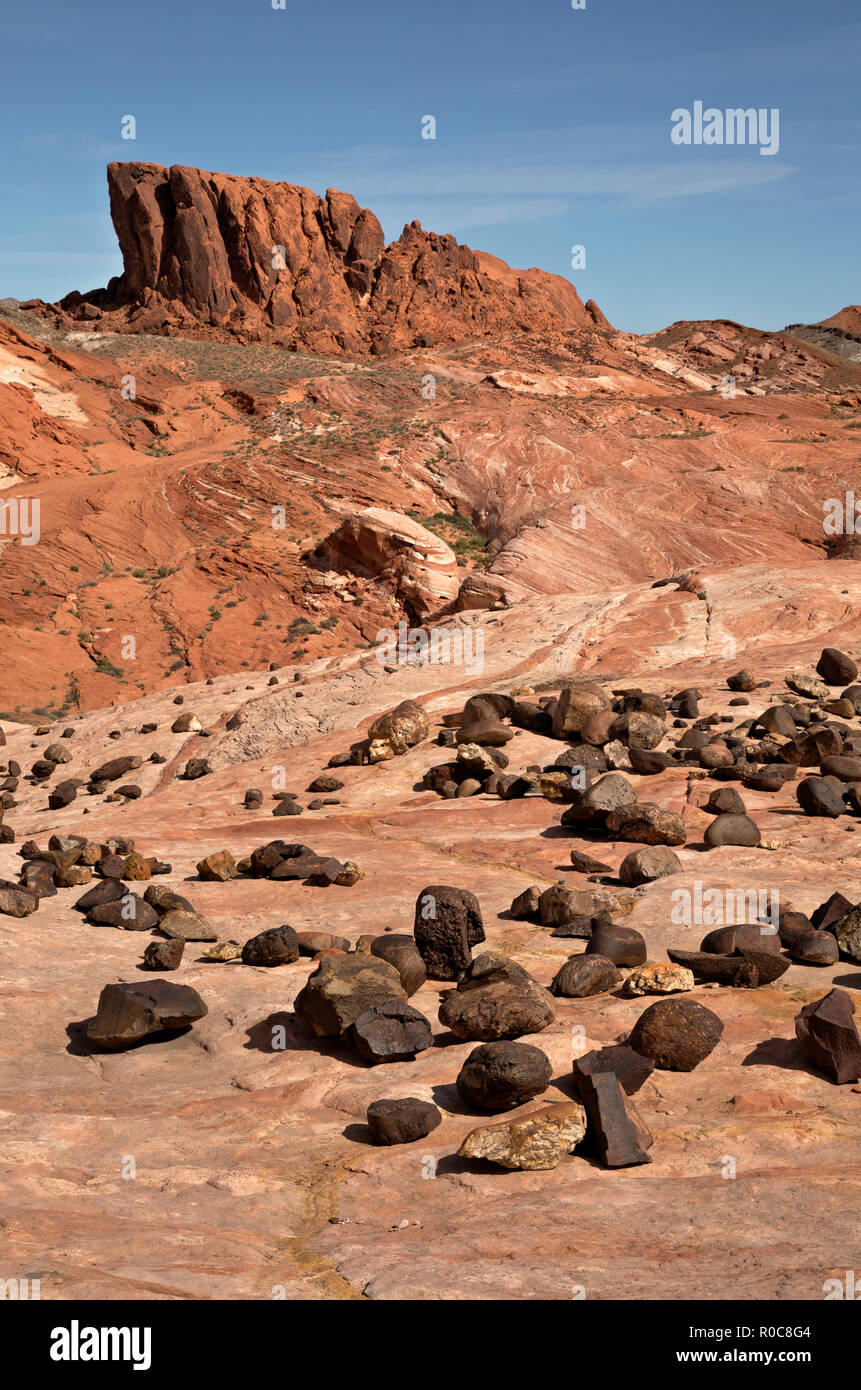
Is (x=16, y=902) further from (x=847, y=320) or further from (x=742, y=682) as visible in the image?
(x=847, y=320)

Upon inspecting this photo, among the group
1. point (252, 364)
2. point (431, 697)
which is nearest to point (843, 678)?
point (431, 697)

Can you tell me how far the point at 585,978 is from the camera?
21.3 ft

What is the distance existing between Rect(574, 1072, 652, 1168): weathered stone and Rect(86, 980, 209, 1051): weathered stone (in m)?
2.72

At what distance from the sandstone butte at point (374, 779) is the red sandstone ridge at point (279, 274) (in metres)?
21.3

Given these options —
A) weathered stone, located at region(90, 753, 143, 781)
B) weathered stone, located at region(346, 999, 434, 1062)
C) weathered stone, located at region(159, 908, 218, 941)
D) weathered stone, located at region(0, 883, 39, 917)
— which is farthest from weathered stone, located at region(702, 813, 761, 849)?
weathered stone, located at region(90, 753, 143, 781)

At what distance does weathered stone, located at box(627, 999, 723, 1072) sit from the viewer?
5387mm

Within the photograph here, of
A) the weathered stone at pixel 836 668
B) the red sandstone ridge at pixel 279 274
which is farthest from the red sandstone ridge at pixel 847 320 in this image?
the weathered stone at pixel 836 668

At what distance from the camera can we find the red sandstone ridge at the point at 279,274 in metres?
71.7

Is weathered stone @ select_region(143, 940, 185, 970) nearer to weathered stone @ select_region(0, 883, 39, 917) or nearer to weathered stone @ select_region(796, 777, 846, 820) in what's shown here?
weathered stone @ select_region(0, 883, 39, 917)

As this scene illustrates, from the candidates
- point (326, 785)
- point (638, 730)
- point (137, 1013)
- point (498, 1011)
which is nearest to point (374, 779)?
point (326, 785)

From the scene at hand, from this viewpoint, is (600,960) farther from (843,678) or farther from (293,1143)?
(843,678)

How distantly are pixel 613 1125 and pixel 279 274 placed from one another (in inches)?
3003

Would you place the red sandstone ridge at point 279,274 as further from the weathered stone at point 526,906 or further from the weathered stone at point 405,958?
the weathered stone at point 405,958
